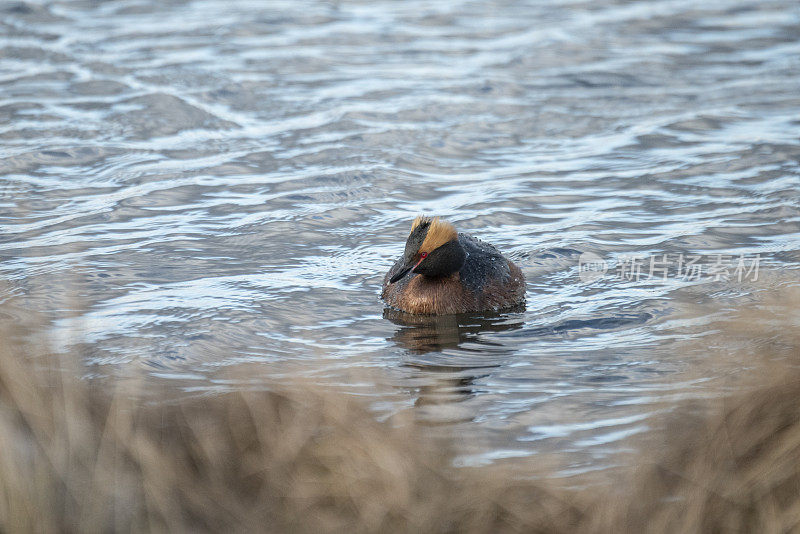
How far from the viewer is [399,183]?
12.0 meters

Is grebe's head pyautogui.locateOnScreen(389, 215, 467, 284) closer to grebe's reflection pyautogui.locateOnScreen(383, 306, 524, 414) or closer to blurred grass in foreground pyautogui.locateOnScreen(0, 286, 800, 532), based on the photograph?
grebe's reflection pyautogui.locateOnScreen(383, 306, 524, 414)

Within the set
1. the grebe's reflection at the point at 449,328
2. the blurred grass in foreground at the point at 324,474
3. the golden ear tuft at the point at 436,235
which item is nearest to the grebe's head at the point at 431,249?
the golden ear tuft at the point at 436,235

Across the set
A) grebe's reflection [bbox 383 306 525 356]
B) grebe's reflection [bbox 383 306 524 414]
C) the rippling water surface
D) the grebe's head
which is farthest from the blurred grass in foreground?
the grebe's head

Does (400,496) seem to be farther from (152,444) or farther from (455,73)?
(455,73)

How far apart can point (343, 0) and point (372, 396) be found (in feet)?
49.5

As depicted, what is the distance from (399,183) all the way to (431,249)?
11.4ft

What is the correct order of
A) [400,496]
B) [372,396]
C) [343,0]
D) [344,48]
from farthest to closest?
[343,0]
[344,48]
[372,396]
[400,496]

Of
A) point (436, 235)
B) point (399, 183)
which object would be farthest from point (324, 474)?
point (399, 183)

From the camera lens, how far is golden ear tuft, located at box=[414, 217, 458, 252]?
27.7 feet

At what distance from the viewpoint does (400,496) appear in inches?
162

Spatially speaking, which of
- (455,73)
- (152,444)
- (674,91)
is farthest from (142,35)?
(152,444)

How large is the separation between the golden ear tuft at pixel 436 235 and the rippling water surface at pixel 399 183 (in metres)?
0.68

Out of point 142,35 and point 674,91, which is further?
point 142,35

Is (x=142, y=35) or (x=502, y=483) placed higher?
(x=142, y=35)
